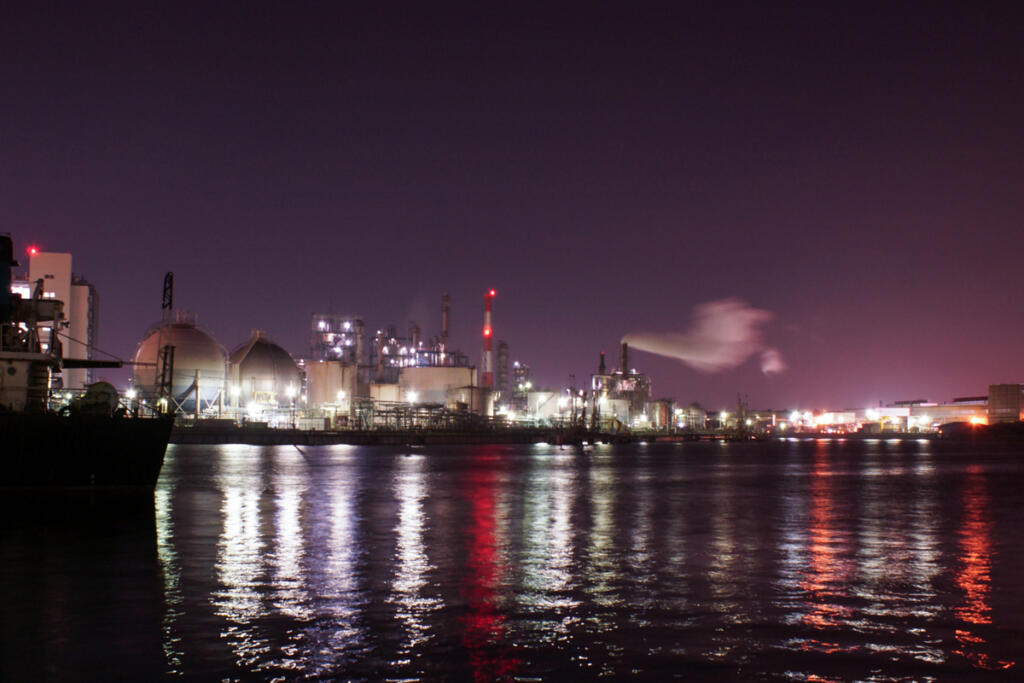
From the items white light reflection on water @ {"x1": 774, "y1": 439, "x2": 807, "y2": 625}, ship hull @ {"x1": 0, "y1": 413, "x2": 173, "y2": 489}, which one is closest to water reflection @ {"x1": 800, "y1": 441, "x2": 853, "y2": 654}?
white light reflection on water @ {"x1": 774, "y1": 439, "x2": 807, "y2": 625}

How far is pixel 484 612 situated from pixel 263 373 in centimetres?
13475

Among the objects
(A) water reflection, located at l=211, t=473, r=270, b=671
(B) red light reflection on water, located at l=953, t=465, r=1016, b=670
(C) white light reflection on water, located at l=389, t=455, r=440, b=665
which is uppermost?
(A) water reflection, located at l=211, t=473, r=270, b=671

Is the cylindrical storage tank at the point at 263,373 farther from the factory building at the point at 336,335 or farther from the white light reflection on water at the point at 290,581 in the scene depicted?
the white light reflection on water at the point at 290,581

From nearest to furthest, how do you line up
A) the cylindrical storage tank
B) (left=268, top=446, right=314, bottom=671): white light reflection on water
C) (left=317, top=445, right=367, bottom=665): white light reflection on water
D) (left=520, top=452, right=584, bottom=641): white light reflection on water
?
(left=268, top=446, right=314, bottom=671): white light reflection on water, (left=317, top=445, right=367, bottom=665): white light reflection on water, (left=520, top=452, right=584, bottom=641): white light reflection on water, the cylindrical storage tank

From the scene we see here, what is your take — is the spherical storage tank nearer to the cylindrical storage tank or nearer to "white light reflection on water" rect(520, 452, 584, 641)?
the cylindrical storage tank

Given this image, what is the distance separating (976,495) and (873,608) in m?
36.6

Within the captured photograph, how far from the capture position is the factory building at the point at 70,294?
438 ft

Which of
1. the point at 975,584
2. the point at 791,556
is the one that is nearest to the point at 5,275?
the point at 791,556

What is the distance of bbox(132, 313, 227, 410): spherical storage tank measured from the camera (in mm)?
122875

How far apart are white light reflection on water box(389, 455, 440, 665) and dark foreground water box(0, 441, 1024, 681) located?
0.07 metres

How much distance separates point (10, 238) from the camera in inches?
1559

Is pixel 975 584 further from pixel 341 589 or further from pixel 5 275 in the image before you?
pixel 5 275

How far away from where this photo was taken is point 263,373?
14412cm

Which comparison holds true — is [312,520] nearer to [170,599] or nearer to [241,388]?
[170,599]
